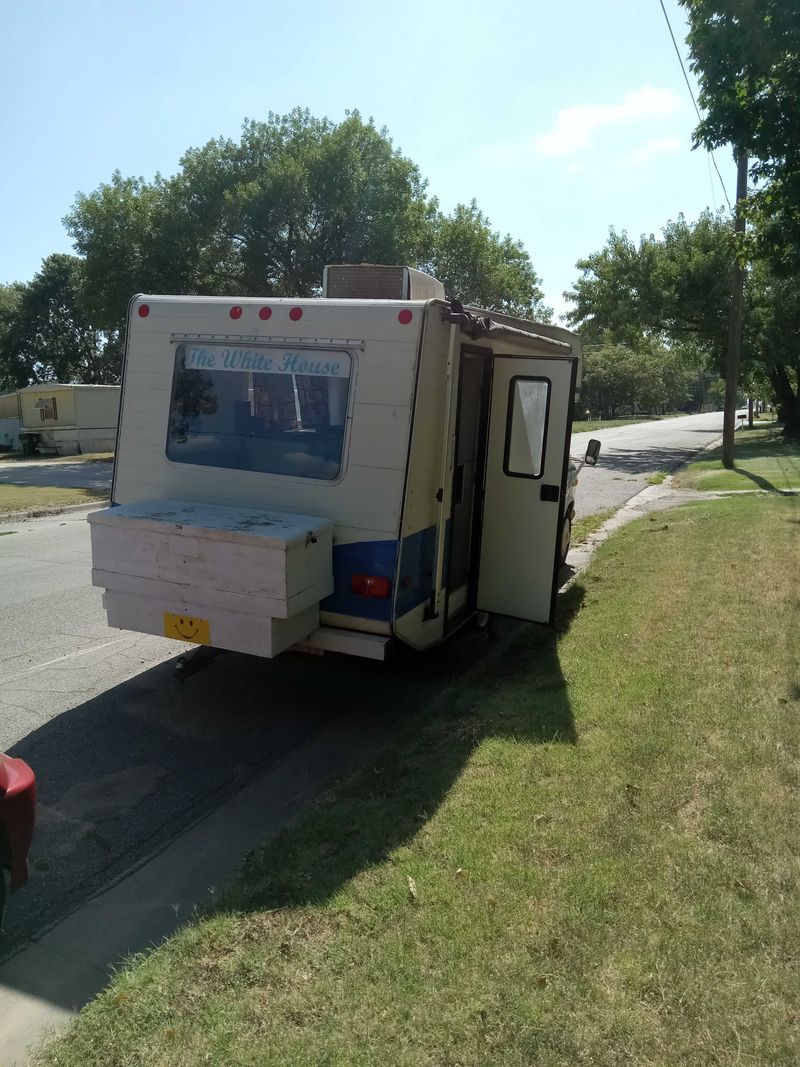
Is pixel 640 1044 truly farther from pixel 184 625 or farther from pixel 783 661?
pixel 783 661

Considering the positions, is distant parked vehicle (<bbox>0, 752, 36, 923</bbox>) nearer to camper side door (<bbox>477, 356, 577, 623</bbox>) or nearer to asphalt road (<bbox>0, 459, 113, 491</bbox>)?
camper side door (<bbox>477, 356, 577, 623</bbox>)

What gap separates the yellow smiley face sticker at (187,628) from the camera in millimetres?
4938

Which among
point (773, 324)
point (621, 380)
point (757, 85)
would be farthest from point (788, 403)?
point (621, 380)

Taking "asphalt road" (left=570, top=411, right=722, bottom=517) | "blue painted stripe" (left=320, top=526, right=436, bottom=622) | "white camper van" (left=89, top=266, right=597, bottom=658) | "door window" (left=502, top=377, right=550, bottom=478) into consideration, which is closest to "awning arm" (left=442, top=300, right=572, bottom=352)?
"white camper van" (left=89, top=266, right=597, bottom=658)

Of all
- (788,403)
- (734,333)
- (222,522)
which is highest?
(734,333)

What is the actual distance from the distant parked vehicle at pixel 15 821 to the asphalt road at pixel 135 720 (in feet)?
1.52

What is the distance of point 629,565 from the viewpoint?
9359 millimetres

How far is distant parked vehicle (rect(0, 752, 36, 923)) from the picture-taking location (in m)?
3.07

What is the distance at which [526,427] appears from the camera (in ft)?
21.0

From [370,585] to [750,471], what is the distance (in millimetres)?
16625

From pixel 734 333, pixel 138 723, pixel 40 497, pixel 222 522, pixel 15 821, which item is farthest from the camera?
pixel 734 333

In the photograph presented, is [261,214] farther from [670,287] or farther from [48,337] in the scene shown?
[48,337]

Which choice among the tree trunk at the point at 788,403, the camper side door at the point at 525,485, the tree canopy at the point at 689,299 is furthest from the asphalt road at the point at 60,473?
the tree trunk at the point at 788,403

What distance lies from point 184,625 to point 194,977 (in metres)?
2.33
